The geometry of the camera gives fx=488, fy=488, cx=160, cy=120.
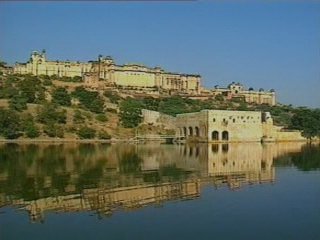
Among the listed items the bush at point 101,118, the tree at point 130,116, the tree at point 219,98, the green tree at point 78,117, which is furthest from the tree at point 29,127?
the tree at point 219,98

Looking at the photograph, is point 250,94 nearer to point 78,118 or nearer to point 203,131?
point 203,131

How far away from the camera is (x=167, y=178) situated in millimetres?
15805

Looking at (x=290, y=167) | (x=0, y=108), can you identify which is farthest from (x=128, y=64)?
(x=290, y=167)

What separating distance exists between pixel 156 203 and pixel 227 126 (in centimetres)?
3326

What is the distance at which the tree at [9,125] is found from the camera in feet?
129

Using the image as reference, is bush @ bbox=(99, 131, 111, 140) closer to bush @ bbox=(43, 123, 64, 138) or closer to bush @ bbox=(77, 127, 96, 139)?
bush @ bbox=(77, 127, 96, 139)

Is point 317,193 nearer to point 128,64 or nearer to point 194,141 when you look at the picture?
point 194,141

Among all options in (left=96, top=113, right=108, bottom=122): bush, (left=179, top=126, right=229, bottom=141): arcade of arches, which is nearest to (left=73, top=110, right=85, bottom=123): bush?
(left=96, top=113, right=108, bottom=122): bush

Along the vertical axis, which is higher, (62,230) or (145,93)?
(145,93)

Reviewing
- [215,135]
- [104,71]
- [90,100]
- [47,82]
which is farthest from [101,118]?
[104,71]

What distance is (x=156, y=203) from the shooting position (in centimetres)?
1134

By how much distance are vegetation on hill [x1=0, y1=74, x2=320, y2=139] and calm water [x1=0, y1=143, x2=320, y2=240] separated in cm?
2355

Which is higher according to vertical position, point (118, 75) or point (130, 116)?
point (118, 75)

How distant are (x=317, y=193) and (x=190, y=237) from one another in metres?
5.81
